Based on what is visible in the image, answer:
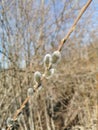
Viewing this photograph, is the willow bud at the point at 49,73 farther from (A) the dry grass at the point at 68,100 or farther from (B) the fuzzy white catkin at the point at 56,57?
(A) the dry grass at the point at 68,100

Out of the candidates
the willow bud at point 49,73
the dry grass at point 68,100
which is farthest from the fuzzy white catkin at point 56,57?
the dry grass at point 68,100

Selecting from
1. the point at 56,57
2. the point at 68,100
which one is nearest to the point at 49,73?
the point at 56,57

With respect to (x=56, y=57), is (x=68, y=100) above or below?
above

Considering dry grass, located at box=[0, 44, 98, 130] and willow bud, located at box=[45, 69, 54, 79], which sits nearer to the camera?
willow bud, located at box=[45, 69, 54, 79]

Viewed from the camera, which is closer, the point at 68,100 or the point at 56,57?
the point at 56,57

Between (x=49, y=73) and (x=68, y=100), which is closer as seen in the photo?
(x=49, y=73)

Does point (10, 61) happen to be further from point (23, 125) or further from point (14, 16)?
point (23, 125)

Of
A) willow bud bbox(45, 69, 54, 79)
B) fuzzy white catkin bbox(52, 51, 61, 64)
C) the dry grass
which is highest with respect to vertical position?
the dry grass

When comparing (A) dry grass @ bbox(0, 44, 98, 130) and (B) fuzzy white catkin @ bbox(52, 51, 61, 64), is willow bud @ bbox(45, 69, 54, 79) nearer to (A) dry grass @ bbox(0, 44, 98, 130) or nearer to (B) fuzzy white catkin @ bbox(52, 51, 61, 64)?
(B) fuzzy white catkin @ bbox(52, 51, 61, 64)

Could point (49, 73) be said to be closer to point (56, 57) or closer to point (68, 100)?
point (56, 57)

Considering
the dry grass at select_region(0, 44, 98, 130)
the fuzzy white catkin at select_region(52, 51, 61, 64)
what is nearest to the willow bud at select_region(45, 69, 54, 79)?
the fuzzy white catkin at select_region(52, 51, 61, 64)

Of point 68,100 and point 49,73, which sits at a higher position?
point 68,100

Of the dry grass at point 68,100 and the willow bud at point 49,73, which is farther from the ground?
the dry grass at point 68,100
